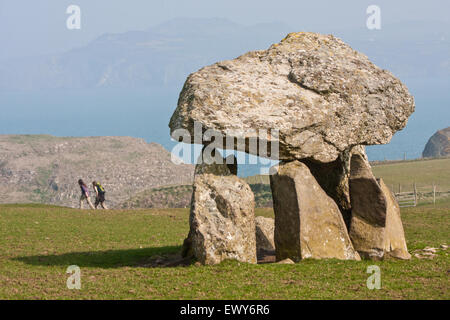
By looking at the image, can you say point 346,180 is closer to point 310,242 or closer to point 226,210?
point 310,242

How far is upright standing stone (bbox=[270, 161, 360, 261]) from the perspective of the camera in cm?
2291

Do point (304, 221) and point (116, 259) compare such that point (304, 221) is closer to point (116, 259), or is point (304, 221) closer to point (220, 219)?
point (220, 219)

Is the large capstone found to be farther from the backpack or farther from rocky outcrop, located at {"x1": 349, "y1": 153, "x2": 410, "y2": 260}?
the backpack

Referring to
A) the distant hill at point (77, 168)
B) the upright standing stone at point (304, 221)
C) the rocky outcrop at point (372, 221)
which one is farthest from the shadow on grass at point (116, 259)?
the distant hill at point (77, 168)

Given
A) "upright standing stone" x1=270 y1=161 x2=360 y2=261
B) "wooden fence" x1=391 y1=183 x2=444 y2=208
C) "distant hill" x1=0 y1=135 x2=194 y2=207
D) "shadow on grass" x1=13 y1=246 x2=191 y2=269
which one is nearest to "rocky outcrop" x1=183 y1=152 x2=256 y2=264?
"upright standing stone" x1=270 y1=161 x2=360 y2=261

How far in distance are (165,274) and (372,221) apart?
880cm

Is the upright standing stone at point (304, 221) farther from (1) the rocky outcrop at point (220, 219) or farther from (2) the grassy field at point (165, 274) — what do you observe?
(1) the rocky outcrop at point (220, 219)

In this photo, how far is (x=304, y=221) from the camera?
22.8 metres

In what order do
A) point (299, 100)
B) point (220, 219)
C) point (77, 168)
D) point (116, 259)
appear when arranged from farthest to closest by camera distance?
point (77, 168) → point (116, 259) → point (299, 100) → point (220, 219)

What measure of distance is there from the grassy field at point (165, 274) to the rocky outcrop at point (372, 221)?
965 mm

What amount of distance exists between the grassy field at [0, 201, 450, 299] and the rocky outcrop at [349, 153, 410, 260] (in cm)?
97

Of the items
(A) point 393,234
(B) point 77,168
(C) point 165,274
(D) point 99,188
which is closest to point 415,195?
(D) point 99,188
